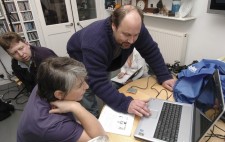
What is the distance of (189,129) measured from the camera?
919mm

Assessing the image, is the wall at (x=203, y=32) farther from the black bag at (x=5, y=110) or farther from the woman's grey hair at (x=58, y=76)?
the black bag at (x=5, y=110)

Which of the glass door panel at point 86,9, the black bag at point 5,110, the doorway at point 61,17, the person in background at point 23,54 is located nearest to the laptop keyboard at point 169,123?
the person in background at point 23,54

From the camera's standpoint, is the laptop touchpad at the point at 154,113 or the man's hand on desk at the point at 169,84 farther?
the man's hand on desk at the point at 169,84

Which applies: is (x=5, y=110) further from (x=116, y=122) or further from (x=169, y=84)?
(x=169, y=84)

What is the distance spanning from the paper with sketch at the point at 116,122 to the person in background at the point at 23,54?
104 centimetres

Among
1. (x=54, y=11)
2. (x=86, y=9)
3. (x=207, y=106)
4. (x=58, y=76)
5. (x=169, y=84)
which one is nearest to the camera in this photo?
(x=58, y=76)

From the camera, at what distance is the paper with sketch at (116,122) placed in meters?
0.96

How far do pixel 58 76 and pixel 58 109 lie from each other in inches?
6.3

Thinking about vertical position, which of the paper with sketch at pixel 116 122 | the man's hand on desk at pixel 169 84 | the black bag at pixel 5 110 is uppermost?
the man's hand on desk at pixel 169 84

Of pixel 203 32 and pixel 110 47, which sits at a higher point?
pixel 110 47

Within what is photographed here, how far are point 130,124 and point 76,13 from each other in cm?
289

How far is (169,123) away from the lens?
38.0 inches

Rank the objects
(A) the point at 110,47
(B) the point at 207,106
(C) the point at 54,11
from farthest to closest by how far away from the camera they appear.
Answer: (C) the point at 54,11 < (A) the point at 110,47 < (B) the point at 207,106

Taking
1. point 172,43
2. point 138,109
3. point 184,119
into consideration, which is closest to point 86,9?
point 172,43
